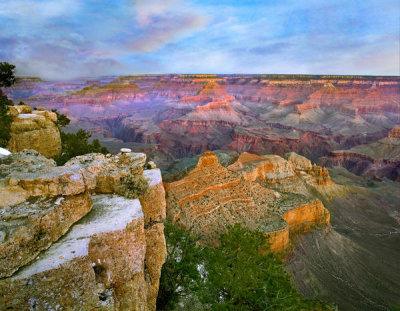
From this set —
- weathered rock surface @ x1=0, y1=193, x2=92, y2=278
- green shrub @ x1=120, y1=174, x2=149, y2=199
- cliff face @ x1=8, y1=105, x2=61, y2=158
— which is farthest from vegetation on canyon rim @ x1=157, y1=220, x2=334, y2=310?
cliff face @ x1=8, y1=105, x2=61, y2=158

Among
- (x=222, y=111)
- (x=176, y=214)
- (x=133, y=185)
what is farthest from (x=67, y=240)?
(x=222, y=111)

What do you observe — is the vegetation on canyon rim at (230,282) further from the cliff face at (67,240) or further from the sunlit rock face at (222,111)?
the sunlit rock face at (222,111)

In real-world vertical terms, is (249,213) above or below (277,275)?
below

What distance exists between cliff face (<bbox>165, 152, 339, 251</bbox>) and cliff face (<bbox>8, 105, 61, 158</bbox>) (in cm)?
1178

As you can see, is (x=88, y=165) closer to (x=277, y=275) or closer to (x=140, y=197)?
(x=140, y=197)

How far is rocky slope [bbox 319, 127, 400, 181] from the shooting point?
8869 centimetres

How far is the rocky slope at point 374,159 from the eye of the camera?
8869 centimetres

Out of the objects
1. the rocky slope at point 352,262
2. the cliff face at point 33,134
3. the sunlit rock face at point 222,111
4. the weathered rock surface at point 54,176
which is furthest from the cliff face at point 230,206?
the sunlit rock face at point 222,111

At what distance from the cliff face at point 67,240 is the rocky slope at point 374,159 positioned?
101 meters

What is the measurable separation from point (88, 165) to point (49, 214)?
3.16 meters

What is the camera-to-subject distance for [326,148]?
117500 millimetres

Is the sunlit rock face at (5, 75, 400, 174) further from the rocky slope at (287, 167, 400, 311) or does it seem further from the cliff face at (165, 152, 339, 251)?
the rocky slope at (287, 167, 400, 311)

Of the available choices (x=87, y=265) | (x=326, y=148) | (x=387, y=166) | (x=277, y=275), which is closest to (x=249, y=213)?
(x=277, y=275)

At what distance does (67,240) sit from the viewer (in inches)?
244
